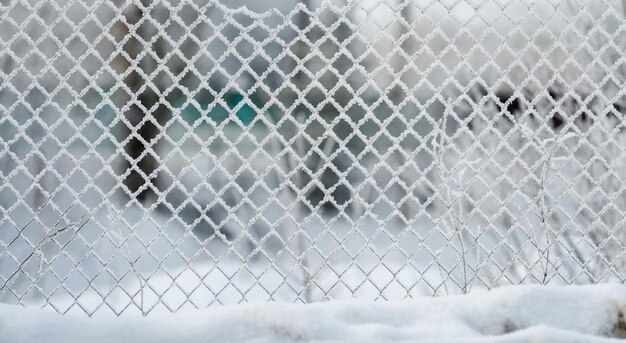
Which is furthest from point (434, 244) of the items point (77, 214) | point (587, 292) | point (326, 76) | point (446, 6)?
point (587, 292)

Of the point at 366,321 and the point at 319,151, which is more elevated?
the point at 319,151

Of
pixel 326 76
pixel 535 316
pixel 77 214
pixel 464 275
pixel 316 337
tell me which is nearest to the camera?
pixel 316 337

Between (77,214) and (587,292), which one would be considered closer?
(587,292)

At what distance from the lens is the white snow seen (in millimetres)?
1379

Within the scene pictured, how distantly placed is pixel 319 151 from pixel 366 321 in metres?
0.78

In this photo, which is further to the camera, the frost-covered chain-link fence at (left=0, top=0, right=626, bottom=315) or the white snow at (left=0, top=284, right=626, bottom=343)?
the frost-covered chain-link fence at (left=0, top=0, right=626, bottom=315)

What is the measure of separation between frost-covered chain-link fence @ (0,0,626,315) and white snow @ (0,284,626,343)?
63 centimetres

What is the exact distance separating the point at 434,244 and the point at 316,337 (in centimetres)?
347

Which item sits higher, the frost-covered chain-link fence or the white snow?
the frost-covered chain-link fence

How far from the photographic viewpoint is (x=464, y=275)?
85.5 inches

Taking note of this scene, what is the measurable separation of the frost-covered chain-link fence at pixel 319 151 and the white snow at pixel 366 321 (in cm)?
63

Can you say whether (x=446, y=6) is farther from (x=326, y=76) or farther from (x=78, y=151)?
(x=78, y=151)

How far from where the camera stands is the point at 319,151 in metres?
2.12

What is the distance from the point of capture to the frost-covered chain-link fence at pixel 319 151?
2.16 metres
